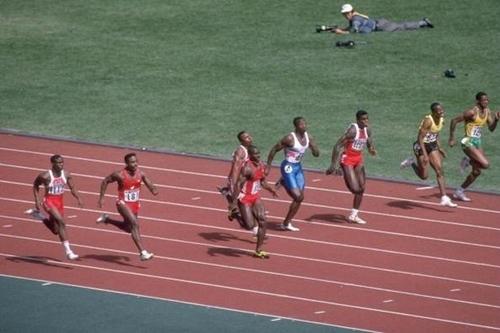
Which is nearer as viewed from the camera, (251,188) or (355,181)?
(251,188)

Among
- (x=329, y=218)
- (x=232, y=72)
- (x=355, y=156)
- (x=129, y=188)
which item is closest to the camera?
(x=129, y=188)

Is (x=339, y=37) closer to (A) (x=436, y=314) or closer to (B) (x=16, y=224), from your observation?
(B) (x=16, y=224)

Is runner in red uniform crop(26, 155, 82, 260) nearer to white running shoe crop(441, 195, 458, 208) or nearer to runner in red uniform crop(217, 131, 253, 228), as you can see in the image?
runner in red uniform crop(217, 131, 253, 228)

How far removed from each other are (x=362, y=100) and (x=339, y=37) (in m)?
4.21

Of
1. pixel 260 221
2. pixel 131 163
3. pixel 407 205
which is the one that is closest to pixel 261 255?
pixel 260 221

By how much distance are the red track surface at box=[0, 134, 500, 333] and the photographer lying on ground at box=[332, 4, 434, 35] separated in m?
8.75

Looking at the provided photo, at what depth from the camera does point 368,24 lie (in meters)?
36.4

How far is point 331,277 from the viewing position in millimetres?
22734

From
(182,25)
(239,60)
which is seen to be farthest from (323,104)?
(182,25)

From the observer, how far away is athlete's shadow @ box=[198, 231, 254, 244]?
24377mm

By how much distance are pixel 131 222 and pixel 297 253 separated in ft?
8.65

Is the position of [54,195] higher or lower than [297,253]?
higher

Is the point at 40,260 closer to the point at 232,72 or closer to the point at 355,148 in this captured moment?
the point at 355,148

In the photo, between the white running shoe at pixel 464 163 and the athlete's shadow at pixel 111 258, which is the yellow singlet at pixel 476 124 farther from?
the athlete's shadow at pixel 111 258
